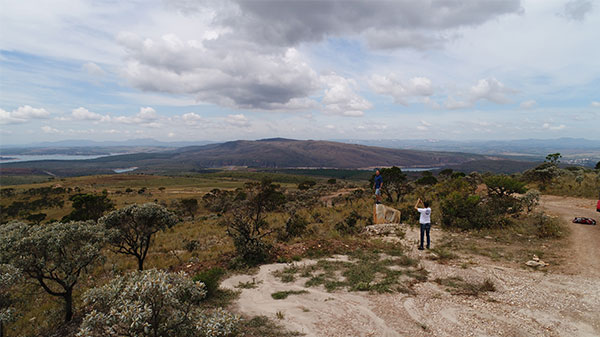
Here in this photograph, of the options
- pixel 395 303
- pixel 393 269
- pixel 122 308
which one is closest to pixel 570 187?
pixel 393 269

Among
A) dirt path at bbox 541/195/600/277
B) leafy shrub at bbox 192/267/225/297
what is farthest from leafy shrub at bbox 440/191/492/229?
leafy shrub at bbox 192/267/225/297

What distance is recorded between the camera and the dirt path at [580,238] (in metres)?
9.37

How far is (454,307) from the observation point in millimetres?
7184

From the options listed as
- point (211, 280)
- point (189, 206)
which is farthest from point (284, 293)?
point (189, 206)

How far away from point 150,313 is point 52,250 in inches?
208

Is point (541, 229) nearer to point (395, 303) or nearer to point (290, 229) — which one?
point (395, 303)

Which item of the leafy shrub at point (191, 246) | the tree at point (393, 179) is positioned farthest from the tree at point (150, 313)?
the tree at point (393, 179)

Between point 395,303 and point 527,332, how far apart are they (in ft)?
9.77

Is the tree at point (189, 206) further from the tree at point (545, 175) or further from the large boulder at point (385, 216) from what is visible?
Result: the tree at point (545, 175)

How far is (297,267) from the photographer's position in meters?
10.4

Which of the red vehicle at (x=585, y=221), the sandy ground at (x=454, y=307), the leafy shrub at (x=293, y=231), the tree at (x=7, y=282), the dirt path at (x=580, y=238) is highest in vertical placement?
the tree at (x=7, y=282)

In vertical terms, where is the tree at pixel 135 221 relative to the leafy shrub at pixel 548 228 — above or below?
above

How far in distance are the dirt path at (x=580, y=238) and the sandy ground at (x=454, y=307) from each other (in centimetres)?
10

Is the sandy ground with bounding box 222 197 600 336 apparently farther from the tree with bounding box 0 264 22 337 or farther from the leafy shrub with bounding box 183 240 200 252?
the leafy shrub with bounding box 183 240 200 252
